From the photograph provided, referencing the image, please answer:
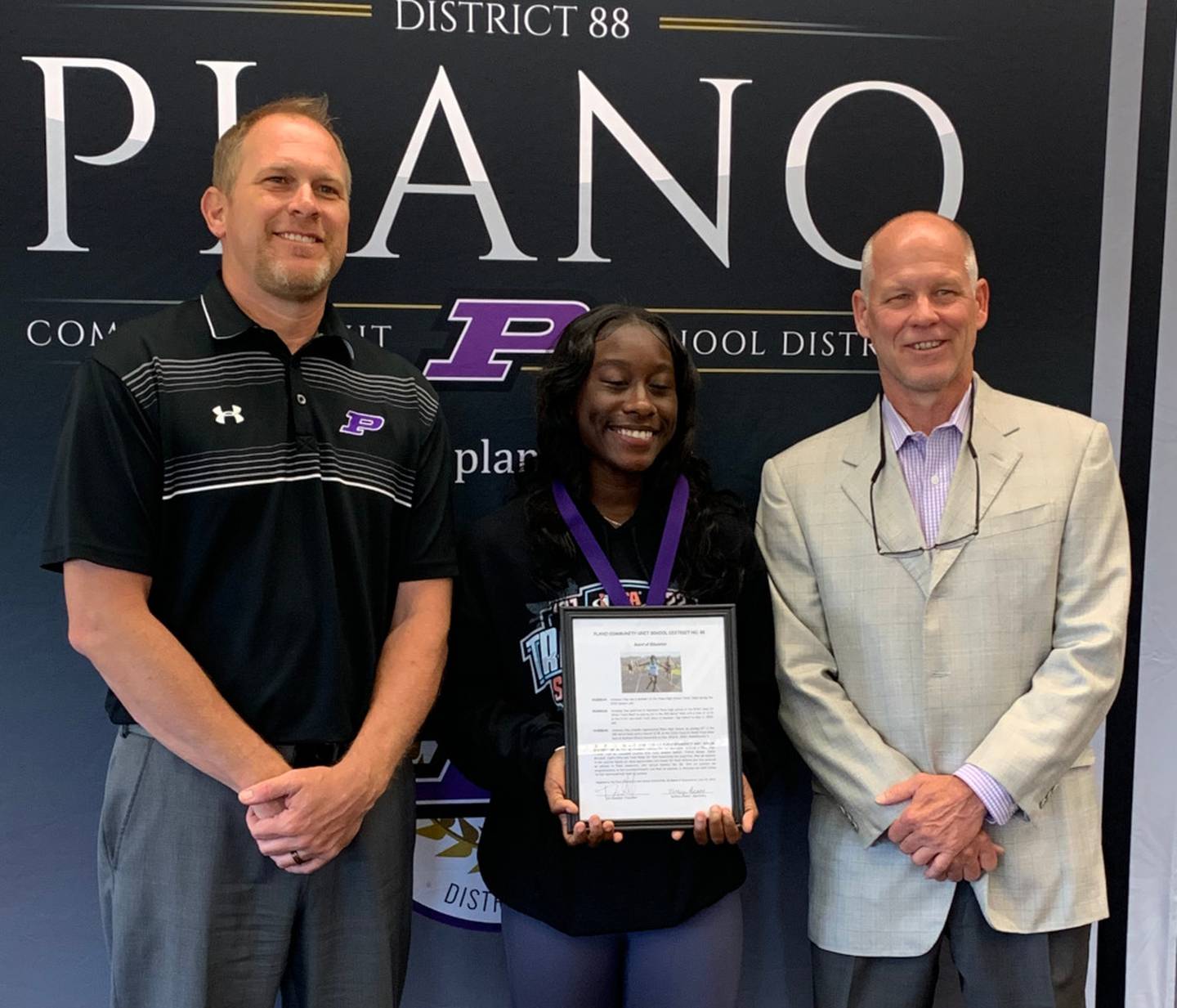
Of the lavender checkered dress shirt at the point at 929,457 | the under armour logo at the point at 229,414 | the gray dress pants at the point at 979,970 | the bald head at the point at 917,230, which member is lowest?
the gray dress pants at the point at 979,970

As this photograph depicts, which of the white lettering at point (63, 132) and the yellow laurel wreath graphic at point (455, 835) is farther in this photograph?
the yellow laurel wreath graphic at point (455, 835)

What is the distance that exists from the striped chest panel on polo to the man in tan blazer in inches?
33.7

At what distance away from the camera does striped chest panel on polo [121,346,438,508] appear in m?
1.83

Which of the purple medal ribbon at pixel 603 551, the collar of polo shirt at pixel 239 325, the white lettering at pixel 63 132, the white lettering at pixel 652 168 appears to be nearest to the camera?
the collar of polo shirt at pixel 239 325

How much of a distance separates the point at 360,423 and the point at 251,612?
0.39m

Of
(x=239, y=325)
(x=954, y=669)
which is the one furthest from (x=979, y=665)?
(x=239, y=325)

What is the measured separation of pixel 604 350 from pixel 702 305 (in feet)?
1.84

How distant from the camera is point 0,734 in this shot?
2.50 metres

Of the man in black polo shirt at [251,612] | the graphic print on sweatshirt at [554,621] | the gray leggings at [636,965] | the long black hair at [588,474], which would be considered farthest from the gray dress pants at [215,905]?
the long black hair at [588,474]

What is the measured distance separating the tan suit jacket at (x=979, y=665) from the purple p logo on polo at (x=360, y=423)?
92 cm

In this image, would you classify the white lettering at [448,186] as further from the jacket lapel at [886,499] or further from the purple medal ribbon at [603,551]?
the jacket lapel at [886,499]

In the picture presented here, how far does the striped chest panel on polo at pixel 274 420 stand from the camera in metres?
1.83

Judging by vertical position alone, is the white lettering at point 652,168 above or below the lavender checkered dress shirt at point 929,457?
above
